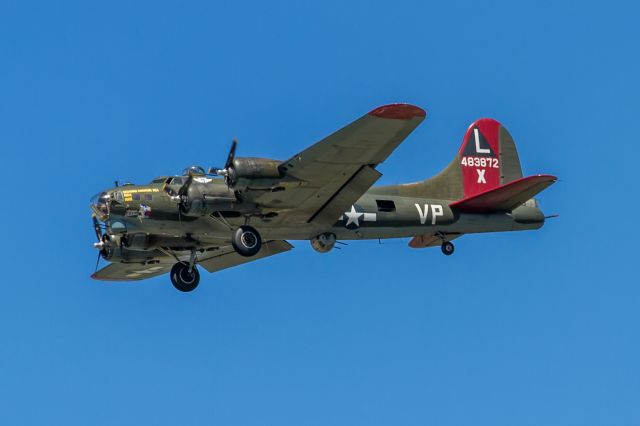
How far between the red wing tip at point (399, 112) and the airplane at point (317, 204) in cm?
2

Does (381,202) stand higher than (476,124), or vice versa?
(476,124)

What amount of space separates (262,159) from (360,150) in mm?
2324

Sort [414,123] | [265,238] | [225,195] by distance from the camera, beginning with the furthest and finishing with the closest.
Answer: [265,238] < [225,195] < [414,123]

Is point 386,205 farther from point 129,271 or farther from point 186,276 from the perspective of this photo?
point 129,271

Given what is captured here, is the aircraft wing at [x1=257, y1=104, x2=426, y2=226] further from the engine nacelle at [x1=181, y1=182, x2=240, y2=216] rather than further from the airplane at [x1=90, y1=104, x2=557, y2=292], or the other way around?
the engine nacelle at [x1=181, y1=182, x2=240, y2=216]

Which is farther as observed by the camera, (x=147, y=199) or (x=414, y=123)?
(x=147, y=199)

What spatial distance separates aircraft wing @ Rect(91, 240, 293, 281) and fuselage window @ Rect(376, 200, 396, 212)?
3.04 m

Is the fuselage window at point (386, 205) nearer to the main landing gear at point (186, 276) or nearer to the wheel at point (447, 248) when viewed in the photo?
the wheel at point (447, 248)

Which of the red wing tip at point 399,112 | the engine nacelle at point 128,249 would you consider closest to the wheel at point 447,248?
the red wing tip at point 399,112

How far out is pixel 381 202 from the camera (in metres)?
29.5

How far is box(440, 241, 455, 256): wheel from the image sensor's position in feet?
98.9

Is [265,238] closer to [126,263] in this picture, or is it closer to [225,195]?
[225,195]

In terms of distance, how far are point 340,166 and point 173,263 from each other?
7.43 m

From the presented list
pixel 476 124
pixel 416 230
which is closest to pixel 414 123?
pixel 416 230
